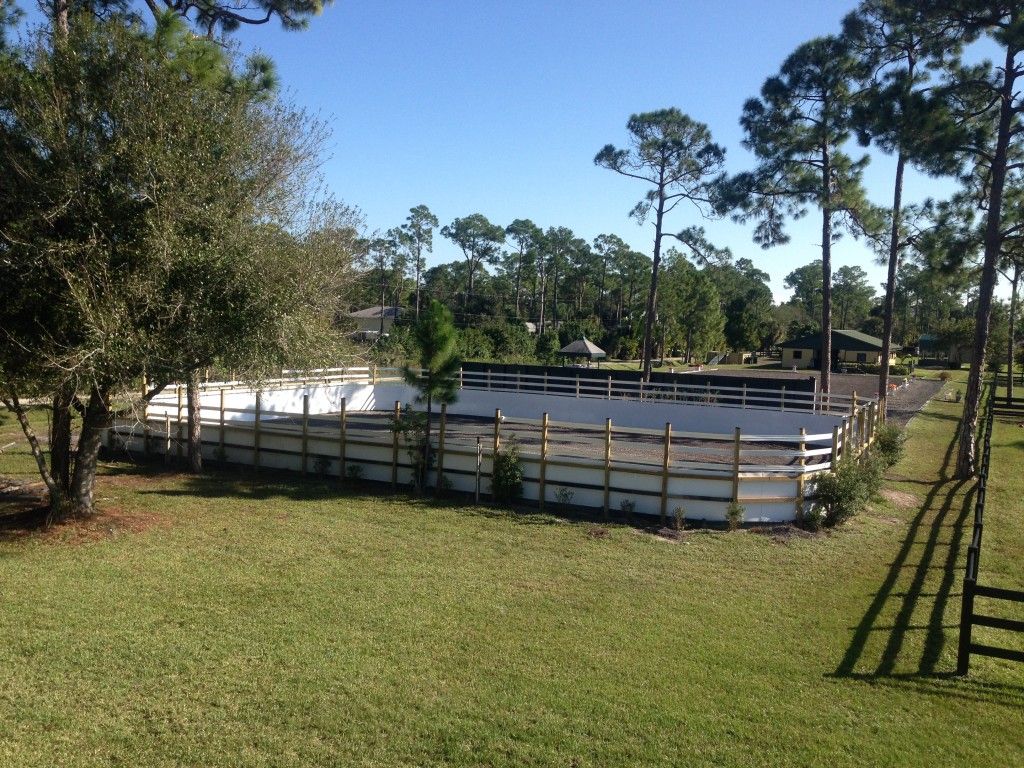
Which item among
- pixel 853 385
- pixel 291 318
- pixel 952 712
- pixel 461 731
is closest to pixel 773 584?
pixel 952 712

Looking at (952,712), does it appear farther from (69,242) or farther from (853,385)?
(853,385)

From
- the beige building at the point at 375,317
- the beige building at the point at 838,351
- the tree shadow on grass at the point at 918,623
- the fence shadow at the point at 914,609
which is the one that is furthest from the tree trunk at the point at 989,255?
the beige building at the point at 375,317

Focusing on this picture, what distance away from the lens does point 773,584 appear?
960 centimetres

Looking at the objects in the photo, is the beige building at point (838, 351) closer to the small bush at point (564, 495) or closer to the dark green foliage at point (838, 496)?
the dark green foliage at point (838, 496)

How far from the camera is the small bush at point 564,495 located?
43.7 ft

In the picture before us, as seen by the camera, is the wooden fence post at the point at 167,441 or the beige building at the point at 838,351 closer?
the wooden fence post at the point at 167,441

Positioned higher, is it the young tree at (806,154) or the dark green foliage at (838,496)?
the young tree at (806,154)

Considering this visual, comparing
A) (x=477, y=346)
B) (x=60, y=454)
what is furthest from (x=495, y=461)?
(x=477, y=346)

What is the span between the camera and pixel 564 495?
1333cm

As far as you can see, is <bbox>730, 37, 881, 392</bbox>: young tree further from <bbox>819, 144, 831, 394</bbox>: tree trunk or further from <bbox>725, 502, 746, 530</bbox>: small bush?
<bbox>725, 502, 746, 530</bbox>: small bush

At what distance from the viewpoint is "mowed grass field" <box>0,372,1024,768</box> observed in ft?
17.9

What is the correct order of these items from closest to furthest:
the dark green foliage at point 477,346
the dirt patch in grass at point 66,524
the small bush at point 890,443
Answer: the dirt patch in grass at point 66,524, the small bush at point 890,443, the dark green foliage at point 477,346

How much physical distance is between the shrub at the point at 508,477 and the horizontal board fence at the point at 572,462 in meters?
0.17

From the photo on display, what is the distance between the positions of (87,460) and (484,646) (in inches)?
308
